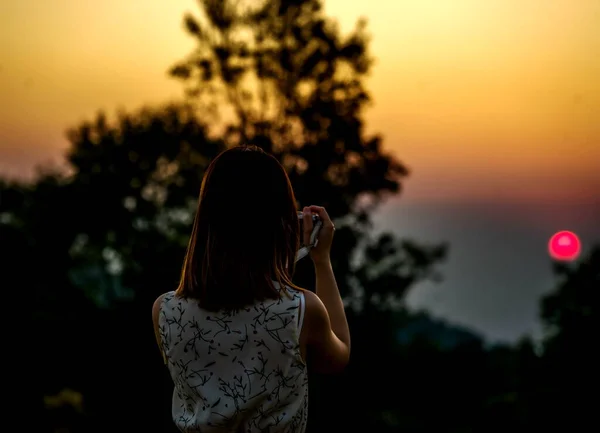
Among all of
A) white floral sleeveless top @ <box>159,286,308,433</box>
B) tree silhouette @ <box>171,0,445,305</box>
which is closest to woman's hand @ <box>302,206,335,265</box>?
white floral sleeveless top @ <box>159,286,308,433</box>

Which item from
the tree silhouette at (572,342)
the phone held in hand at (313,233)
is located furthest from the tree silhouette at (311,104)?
the phone held in hand at (313,233)

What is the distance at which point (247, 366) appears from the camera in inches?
73.5

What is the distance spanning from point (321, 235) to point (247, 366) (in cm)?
40

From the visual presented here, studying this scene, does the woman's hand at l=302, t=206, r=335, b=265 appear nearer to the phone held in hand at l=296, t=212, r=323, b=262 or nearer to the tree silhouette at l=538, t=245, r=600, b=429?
the phone held in hand at l=296, t=212, r=323, b=262

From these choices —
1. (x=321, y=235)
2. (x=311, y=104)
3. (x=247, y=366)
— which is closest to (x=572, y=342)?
(x=311, y=104)

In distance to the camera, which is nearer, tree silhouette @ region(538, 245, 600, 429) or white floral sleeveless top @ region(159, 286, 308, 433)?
white floral sleeveless top @ region(159, 286, 308, 433)

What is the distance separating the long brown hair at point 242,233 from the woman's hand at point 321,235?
10 centimetres

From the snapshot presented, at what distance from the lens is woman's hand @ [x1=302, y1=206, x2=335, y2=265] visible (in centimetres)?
200

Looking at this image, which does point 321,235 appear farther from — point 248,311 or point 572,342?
point 572,342

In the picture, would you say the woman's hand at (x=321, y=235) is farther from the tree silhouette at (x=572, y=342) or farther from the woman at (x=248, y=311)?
the tree silhouette at (x=572, y=342)

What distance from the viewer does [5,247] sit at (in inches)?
1262

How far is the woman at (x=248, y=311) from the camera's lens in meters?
1.86

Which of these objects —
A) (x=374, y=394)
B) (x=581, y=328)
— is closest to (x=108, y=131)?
(x=374, y=394)

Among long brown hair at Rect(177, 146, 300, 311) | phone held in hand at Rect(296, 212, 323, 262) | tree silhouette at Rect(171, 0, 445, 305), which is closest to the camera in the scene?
long brown hair at Rect(177, 146, 300, 311)
